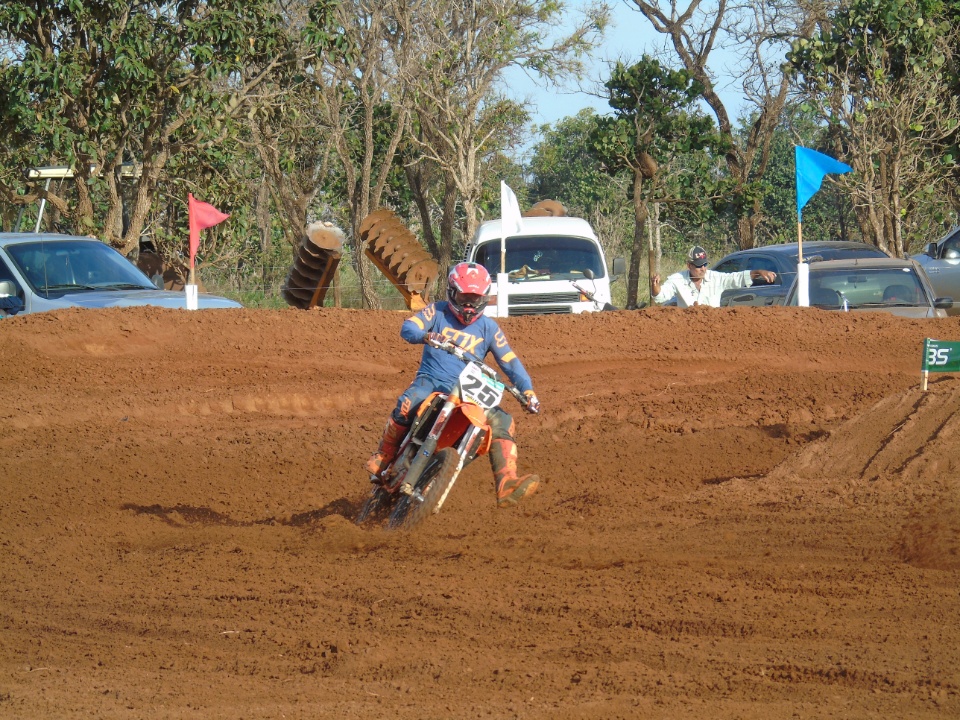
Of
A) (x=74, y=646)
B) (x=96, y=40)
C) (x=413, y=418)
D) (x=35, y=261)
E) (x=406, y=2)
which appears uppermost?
(x=406, y=2)

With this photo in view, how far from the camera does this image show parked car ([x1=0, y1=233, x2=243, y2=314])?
13.8 meters

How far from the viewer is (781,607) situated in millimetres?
5566

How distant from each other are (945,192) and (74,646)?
2132cm

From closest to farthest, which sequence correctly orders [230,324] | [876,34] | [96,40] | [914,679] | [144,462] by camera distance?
1. [914,679]
2. [144,462]
3. [230,324]
4. [96,40]
5. [876,34]

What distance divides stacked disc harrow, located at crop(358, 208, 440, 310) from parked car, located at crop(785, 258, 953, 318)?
8552mm

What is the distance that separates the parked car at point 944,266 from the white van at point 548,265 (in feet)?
17.4

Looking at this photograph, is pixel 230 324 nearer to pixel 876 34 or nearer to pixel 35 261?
pixel 35 261

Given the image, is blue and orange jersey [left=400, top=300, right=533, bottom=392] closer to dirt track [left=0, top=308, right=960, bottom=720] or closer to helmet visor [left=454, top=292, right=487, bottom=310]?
helmet visor [left=454, top=292, right=487, bottom=310]

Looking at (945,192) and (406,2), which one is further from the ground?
(406,2)

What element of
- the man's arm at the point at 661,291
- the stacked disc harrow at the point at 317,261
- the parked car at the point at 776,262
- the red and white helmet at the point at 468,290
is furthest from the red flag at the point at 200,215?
the red and white helmet at the point at 468,290

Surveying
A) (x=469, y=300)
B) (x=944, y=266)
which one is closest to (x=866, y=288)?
(x=944, y=266)

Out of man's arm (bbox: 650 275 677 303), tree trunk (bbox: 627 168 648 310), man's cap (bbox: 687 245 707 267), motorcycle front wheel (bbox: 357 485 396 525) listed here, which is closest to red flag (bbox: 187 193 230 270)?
man's arm (bbox: 650 275 677 303)

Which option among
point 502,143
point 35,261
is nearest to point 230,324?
point 35,261

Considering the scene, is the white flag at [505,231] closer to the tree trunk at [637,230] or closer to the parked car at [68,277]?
the parked car at [68,277]
